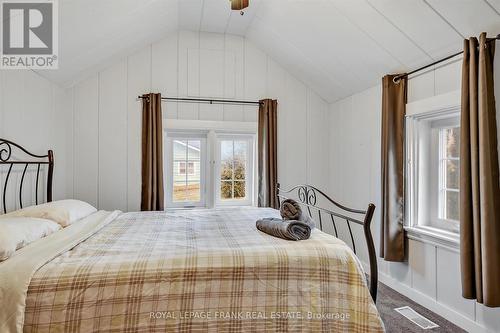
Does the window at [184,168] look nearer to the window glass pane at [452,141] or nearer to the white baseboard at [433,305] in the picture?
the white baseboard at [433,305]

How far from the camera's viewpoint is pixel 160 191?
326 centimetres

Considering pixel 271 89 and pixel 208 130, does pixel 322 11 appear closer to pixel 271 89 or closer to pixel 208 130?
pixel 271 89

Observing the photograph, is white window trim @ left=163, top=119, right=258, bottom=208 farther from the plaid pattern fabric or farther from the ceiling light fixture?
the plaid pattern fabric

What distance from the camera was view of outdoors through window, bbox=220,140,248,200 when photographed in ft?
12.2

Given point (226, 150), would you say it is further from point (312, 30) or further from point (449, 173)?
point (449, 173)

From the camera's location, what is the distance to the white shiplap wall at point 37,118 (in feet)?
7.29

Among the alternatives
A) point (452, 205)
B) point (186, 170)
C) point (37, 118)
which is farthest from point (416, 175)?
point (37, 118)

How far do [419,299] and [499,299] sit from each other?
2.71 feet

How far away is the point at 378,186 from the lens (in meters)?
3.02

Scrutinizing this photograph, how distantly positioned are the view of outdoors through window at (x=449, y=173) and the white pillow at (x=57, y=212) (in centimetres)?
304

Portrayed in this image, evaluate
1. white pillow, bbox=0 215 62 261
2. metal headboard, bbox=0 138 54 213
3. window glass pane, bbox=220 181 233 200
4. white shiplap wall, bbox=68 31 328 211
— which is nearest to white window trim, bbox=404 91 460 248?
white shiplap wall, bbox=68 31 328 211

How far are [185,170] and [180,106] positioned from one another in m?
0.79

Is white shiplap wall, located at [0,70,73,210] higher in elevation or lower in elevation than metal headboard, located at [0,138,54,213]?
higher

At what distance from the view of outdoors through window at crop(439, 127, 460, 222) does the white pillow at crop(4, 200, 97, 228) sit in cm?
304
